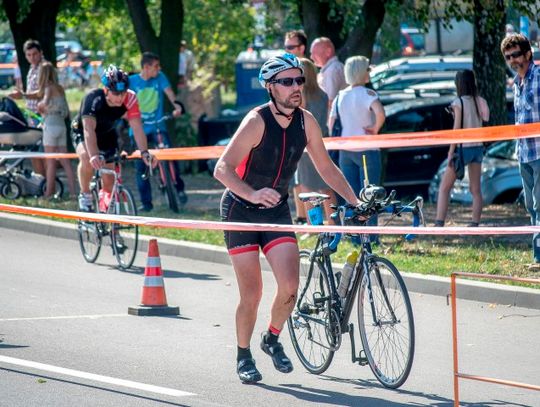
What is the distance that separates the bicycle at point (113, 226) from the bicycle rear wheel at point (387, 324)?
199 inches

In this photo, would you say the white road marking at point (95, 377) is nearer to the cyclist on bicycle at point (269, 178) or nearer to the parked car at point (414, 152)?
the cyclist on bicycle at point (269, 178)

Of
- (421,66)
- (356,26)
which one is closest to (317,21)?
(356,26)

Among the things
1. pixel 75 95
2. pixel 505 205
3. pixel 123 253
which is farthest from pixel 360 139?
pixel 75 95

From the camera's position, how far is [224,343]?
9156 millimetres

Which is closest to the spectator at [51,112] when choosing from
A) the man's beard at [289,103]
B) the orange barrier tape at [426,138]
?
the orange barrier tape at [426,138]

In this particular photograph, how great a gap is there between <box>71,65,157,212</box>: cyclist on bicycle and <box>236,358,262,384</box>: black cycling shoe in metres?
4.75

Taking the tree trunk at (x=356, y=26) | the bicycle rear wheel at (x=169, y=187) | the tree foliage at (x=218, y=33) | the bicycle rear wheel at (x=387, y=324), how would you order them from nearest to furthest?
the bicycle rear wheel at (x=387, y=324) → the bicycle rear wheel at (x=169, y=187) → the tree trunk at (x=356, y=26) → the tree foliage at (x=218, y=33)

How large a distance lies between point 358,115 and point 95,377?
19.1ft

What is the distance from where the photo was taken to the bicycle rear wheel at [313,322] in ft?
26.1

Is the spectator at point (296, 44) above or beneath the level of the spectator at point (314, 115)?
above

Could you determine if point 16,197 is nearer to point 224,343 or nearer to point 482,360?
point 224,343

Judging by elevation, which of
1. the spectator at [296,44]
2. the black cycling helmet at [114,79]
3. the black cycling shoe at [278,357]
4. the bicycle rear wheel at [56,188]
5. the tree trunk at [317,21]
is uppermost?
the tree trunk at [317,21]

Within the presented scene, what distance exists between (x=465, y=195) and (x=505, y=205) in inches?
39.6

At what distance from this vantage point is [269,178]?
773 cm
